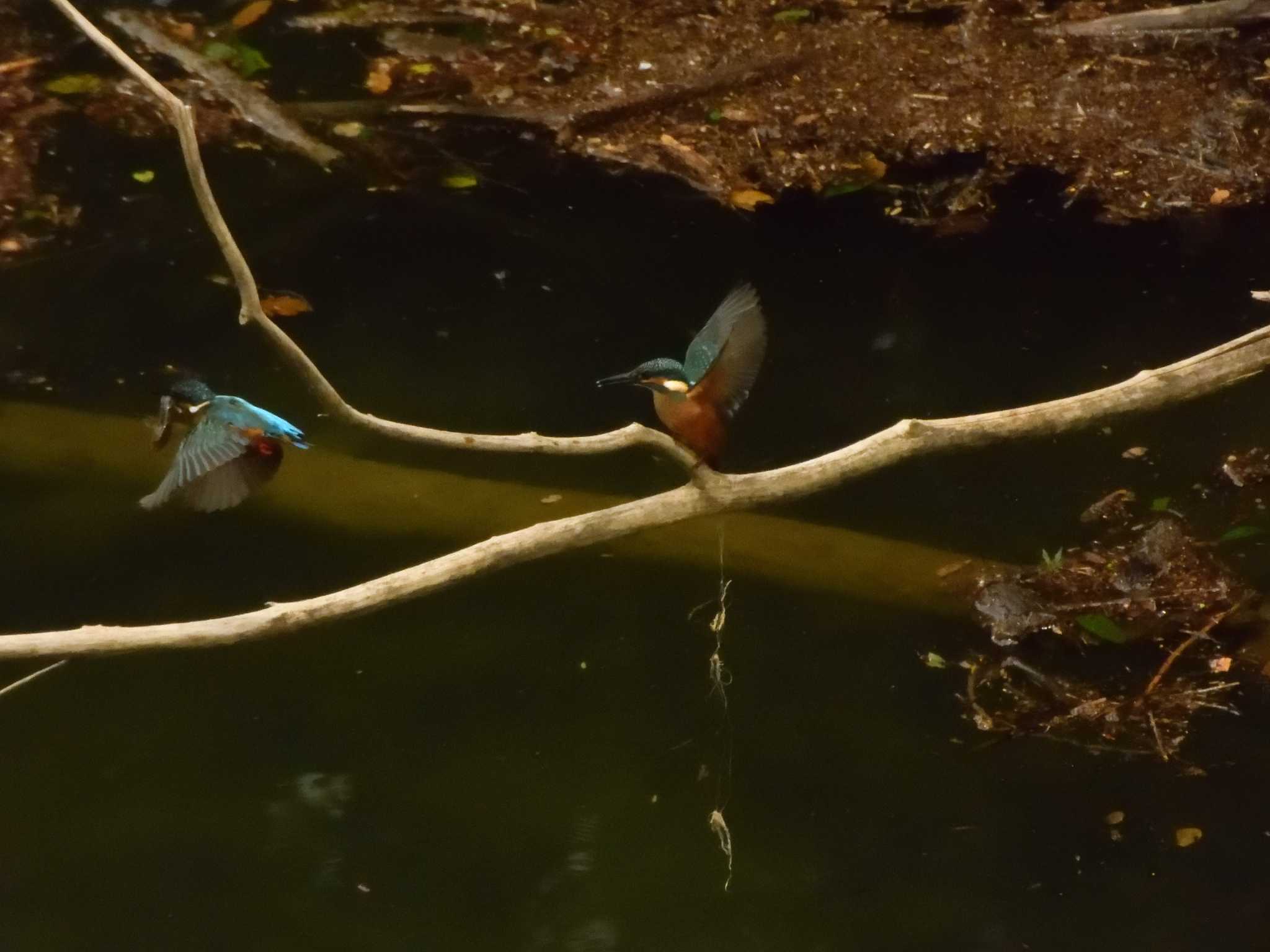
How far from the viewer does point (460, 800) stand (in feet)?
8.48

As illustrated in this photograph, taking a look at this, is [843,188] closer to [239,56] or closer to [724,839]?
[239,56]

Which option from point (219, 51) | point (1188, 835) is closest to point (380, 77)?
point (219, 51)

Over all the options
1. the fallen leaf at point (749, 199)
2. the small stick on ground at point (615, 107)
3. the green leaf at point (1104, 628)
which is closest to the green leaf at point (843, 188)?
the fallen leaf at point (749, 199)

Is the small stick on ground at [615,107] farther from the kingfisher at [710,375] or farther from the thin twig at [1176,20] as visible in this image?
the kingfisher at [710,375]

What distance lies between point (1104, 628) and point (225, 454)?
1.84m

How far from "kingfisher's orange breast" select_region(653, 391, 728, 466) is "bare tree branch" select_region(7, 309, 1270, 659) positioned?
0.12m

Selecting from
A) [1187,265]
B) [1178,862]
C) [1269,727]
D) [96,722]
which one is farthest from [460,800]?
[1187,265]

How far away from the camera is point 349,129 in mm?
4473

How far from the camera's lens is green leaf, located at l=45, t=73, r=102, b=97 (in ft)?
15.1

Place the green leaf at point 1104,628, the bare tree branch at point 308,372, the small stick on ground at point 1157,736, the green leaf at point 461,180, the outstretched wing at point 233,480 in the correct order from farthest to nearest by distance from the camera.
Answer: the green leaf at point 461,180, the green leaf at point 1104,628, the small stick on ground at point 1157,736, the outstretched wing at point 233,480, the bare tree branch at point 308,372

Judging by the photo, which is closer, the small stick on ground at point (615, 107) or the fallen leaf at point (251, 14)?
the small stick on ground at point (615, 107)

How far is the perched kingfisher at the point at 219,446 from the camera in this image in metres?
1.84

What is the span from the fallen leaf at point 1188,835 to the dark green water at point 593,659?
0.03 metres

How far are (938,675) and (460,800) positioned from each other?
3.34 ft
